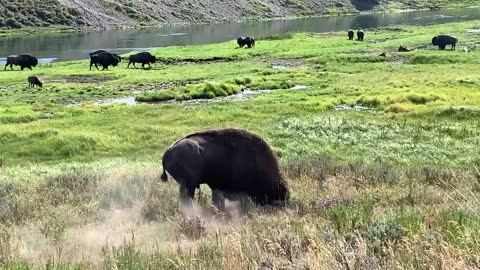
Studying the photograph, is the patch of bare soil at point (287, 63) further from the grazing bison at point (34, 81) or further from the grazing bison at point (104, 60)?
the grazing bison at point (34, 81)

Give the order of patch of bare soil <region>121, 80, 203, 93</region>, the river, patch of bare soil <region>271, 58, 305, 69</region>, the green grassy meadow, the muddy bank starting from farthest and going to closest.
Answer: the river → patch of bare soil <region>271, 58, 305, 69</region> → patch of bare soil <region>121, 80, 203, 93</region> → the muddy bank → the green grassy meadow

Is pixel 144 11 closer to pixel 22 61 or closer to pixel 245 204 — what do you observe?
pixel 22 61

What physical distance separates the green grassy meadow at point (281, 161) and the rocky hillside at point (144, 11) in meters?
59.5

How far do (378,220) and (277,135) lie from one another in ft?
52.3

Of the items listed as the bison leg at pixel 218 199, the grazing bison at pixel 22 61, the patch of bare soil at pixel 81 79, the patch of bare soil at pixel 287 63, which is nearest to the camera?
the bison leg at pixel 218 199

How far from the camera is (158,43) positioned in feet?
283

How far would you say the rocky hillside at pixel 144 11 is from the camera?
11188 centimetres

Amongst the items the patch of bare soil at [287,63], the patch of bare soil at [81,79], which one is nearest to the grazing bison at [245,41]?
the patch of bare soil at [287,63]

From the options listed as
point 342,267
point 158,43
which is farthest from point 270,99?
point 158,43

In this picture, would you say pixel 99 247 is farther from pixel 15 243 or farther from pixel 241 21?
pixel 241 21

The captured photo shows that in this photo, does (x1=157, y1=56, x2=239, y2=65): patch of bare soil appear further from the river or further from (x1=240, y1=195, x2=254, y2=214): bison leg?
(x1=240, y1=195, x2=254, y2=214): bison leg

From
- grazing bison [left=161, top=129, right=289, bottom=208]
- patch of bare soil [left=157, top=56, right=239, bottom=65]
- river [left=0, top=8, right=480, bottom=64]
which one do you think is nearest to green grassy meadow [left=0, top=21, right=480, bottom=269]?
grazing bison [left=161, top=129, right=289, bottom=208]

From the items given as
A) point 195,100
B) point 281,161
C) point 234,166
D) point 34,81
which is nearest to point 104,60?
point 34,81

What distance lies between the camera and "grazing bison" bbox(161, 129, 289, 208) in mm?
9641
